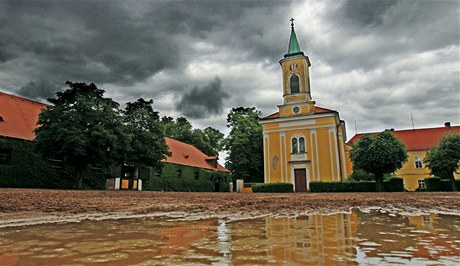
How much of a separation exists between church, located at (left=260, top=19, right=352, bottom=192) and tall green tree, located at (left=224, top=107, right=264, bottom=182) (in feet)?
24.7

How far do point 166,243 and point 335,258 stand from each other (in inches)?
38.8

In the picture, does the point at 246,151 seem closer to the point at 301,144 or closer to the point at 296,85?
the point at 301,144

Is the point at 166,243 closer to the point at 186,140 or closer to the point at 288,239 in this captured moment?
the point at 288,239

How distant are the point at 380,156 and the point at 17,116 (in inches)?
1156

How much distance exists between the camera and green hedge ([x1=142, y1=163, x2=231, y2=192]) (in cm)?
3212

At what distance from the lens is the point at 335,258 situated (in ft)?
4.45

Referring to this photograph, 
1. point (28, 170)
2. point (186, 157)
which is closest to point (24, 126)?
point (28, 170)

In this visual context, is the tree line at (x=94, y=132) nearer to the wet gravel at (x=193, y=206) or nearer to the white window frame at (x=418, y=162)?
the wet gravel at (x=193, y=206)

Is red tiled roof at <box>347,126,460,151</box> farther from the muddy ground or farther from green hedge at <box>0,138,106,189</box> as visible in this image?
the muddy ground

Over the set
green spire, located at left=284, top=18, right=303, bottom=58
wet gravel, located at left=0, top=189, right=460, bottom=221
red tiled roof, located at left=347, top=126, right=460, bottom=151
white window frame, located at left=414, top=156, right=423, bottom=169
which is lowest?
wet gravel, located at left=0, top=189, right=460, bottom=221

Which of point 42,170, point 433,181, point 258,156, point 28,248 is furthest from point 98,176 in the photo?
point 433,181

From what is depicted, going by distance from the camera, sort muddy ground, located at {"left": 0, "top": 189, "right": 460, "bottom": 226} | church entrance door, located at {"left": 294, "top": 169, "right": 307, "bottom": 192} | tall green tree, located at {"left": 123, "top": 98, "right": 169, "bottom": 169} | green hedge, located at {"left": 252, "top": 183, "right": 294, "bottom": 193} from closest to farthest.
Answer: muddy ground, located at {"left": 0, "top": 189, "right": 460, "bottom": 226} < tall green tree, located at {"left": 123, "top": 98, "right": 169, "bottom": 169} < green hedge, located at {"left": 252, "top": 183, "right": 294, "bottom": 193} < church entrance door, located at {"left": 294, "top": 169, "right": 307, "bottom": 192}

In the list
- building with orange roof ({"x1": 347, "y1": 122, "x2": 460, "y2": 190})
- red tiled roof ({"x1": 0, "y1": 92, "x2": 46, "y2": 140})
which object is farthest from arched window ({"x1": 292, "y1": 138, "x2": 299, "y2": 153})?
red tiled roof ({"x1": 0, "y1": 92, "x2": 46, "y2": 140})

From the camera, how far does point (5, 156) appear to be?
20.3m
